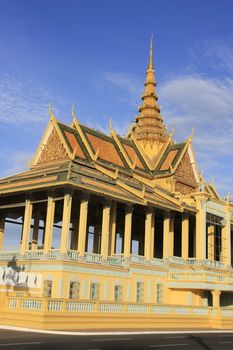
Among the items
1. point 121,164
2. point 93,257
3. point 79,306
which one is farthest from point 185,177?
point 79,306

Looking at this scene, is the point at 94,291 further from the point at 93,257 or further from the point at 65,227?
the point at 65,227

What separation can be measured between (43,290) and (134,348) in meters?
12.6

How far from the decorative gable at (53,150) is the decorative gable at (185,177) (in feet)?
38.5

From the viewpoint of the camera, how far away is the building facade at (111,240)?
2431 centimetres

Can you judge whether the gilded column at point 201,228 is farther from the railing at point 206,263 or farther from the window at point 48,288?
the window at point 48,288

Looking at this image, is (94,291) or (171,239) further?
(171,239)

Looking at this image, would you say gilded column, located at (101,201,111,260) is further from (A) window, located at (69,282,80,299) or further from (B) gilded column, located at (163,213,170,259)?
(B) gilded column, located at (163,213,170,259)

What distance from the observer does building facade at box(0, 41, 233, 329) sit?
957 inches

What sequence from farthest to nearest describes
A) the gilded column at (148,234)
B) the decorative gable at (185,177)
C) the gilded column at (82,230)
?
1. the decorative gable at (185,177)
2. the gilded column at (148,234)
3. the gilded column at (82,230)

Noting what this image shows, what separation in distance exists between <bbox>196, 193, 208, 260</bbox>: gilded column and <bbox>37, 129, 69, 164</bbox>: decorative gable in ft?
35.5

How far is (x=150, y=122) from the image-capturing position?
5022 cm

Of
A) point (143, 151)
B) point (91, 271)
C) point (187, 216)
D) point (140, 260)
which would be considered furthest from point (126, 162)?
point (91, 271)

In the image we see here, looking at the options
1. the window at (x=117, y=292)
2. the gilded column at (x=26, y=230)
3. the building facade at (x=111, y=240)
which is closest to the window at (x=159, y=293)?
the building facade at (x=111, y=240)

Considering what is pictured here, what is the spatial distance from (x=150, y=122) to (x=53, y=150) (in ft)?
52.1
